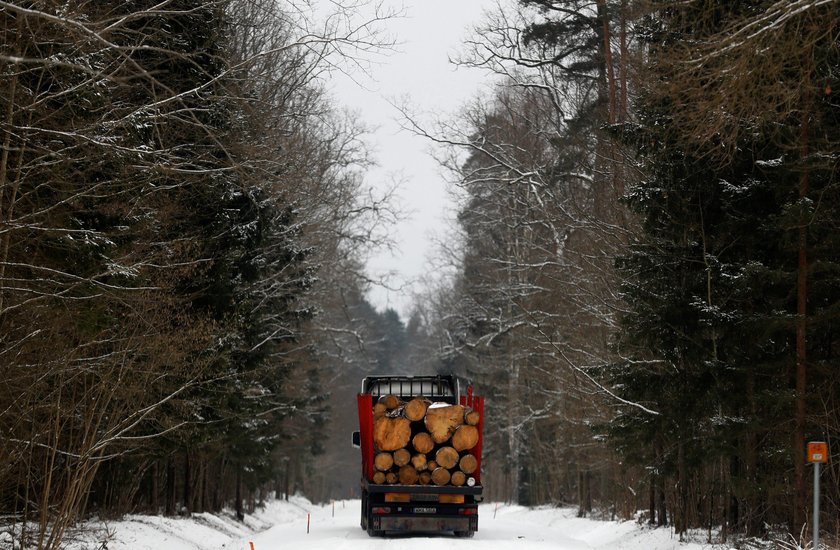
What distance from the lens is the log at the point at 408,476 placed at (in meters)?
20.3

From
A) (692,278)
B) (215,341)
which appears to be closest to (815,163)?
(692,278)

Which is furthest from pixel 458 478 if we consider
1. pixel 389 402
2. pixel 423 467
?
pixel 389 402

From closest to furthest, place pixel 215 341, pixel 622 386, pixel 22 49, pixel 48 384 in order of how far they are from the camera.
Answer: pixel 22 49
pixel 48 384
pixel 622 386
pixel 215 341

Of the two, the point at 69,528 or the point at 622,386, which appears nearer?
the point at 69,528

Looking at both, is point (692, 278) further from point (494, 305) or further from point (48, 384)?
point (494, 305)

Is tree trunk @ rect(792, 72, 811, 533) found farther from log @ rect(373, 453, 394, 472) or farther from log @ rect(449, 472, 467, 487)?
log @ rect(373, 453, 394, 472)

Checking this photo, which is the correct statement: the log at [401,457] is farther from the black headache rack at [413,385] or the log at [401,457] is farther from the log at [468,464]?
the black headache rack at [413,385]

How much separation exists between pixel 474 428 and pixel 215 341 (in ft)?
18.5

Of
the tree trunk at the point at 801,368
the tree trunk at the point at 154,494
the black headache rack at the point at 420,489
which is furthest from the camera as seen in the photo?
the tree trunk at the point at 154,494

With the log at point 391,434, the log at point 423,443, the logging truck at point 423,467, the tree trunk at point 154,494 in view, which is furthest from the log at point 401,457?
the tree trunk at point 154,494

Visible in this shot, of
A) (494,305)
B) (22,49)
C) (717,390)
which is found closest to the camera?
(22,49)

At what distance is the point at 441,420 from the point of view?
66.9 feet

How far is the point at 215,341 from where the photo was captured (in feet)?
68.7

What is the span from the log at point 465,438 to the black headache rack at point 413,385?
2.48 m
